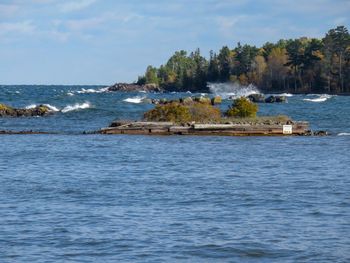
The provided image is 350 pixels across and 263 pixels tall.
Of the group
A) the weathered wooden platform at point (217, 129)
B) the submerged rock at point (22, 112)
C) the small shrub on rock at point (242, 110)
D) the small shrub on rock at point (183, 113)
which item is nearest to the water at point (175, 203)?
the weathered wooden platform at point (217, 129)

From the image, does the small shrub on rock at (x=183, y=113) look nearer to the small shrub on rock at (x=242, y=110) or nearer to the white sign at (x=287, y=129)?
the small shrub on rock at (x=242, y=110)

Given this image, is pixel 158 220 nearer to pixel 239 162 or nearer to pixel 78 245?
pixel 78 245

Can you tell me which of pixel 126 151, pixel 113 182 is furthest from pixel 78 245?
pixel 126 151

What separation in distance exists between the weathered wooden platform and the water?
7.82 meters

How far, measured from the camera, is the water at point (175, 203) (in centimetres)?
2141

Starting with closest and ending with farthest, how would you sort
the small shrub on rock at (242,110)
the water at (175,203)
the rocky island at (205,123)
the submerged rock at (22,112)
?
the water at (175,203), the rocky island at (205,123), the small shrub on rock at (242,110), the submerged rock at (22,112)

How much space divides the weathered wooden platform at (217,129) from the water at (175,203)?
7.82 meters

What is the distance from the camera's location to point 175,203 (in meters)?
28.3

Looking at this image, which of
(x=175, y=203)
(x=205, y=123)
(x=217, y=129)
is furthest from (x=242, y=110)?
(x=175, y=203)

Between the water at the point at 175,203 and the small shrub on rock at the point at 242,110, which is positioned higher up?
the small shrub on rock at the point at 242,110

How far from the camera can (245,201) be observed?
1129 inches

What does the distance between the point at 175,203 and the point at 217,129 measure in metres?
32.0

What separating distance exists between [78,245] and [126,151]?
2635 cm

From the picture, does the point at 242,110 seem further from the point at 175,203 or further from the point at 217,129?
the point at 175,203
